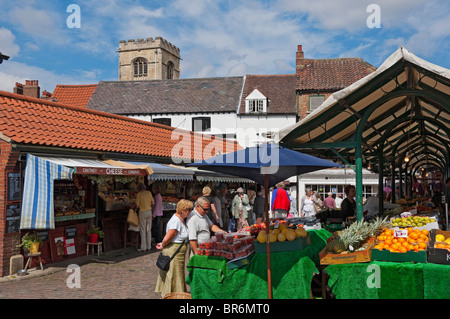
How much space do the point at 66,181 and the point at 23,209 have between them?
191cm

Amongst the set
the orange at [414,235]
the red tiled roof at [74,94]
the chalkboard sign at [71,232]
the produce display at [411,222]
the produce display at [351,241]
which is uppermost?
the red tiled roof at [74,94]

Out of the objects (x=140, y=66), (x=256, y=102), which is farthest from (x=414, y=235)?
(x=140, y=66)

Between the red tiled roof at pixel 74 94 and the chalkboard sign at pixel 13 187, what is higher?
the red tiled roof at pixel 74 94

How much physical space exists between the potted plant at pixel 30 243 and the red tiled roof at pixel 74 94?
30040mm

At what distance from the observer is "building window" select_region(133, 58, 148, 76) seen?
6619cm

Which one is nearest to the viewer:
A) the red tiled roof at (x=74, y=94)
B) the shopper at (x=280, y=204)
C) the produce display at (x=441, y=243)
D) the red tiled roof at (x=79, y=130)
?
the produce display at (x=441, y=243)

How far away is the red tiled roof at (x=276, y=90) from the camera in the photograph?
3394 cm

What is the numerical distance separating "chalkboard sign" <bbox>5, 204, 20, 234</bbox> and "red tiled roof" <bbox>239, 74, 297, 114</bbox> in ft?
84.0

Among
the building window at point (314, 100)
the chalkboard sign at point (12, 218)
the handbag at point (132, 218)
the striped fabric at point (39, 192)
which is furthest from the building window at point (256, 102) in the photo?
the chalkboard sign at point (12, 218)

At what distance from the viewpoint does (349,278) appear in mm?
5898

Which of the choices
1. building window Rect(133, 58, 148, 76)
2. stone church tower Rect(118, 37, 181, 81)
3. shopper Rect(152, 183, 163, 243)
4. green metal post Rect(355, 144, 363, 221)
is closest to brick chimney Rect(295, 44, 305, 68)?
shopper Rect(152, 183, 163, 243)

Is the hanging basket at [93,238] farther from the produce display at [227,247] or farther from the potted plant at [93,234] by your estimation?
the produce display at [227,247]
